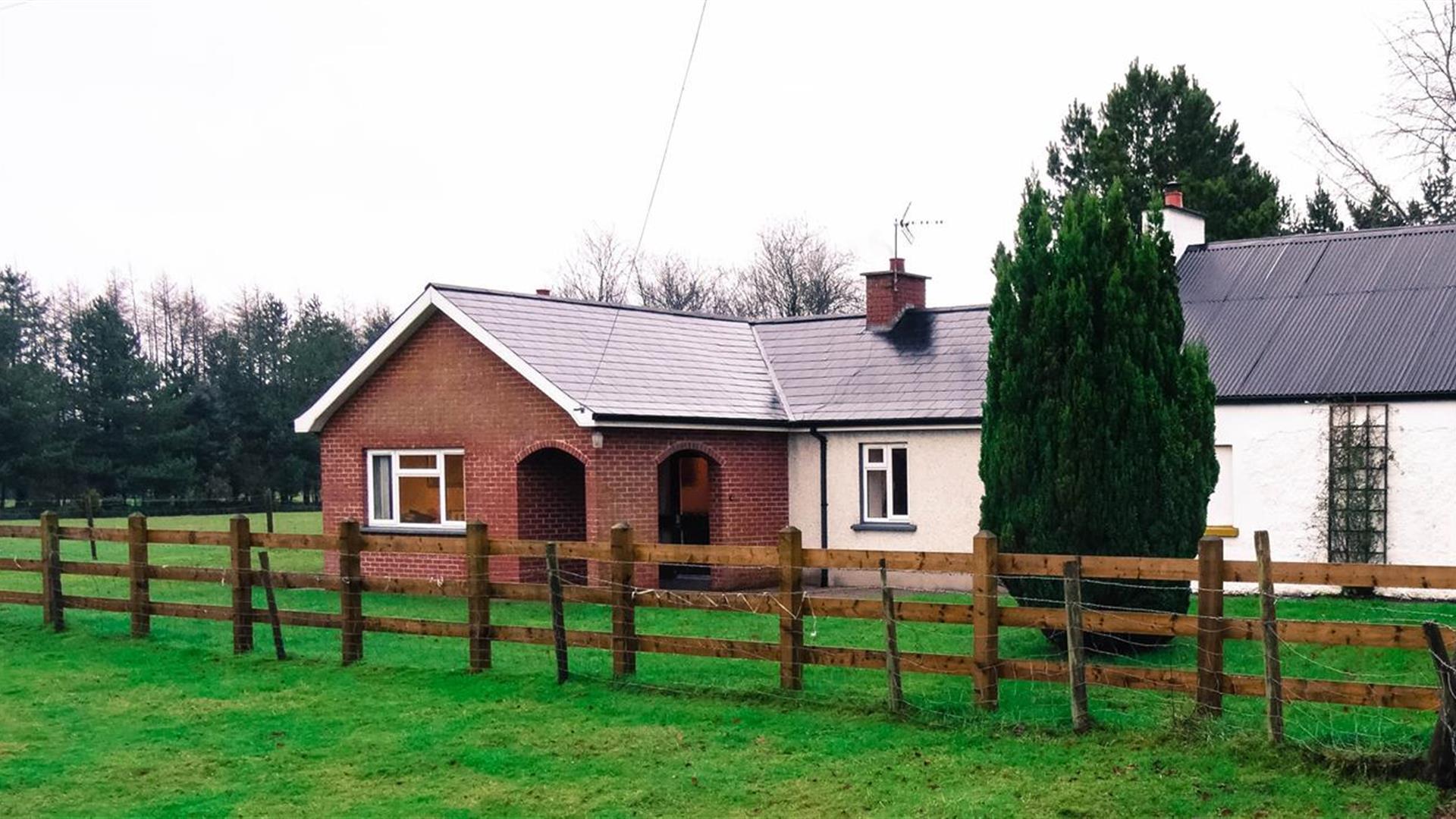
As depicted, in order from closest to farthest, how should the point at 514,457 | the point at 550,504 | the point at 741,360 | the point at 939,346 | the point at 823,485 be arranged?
1. the point at 514,457
2. the point at 550,504
3. the point at 823,485
4. the point at 939,346
5. the point at 741,360

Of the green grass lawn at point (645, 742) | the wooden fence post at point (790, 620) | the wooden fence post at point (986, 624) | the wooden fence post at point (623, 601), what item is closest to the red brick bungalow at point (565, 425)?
the green grass lawn at point (645, 742)

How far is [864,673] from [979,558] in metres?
2.59

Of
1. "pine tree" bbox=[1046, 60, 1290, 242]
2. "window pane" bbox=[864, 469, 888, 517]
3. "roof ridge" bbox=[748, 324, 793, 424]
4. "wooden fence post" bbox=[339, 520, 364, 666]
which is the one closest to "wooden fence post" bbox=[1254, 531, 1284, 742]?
"wooden fence post" bbox=[339, 520, 364, 666]

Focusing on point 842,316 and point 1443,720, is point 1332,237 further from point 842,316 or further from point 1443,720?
point 1443,720

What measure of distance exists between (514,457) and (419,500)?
7.87ft

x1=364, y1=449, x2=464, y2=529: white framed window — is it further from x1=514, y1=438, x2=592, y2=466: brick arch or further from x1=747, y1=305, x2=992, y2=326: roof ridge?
x1=747, y1=305, x2=992, y2=326: roof ridge

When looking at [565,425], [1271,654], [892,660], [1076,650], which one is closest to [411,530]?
[565,425]

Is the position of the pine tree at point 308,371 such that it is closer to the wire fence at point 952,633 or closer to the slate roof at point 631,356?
the slate roof at point 631,356

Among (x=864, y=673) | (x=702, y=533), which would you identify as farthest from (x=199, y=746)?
(x=702, y=533)

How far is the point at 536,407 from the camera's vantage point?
20578mm

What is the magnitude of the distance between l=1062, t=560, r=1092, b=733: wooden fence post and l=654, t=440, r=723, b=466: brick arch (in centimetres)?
1178

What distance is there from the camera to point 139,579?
51.0 feet

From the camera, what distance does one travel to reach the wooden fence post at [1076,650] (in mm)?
9602

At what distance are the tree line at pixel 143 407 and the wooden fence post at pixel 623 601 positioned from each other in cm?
4608
